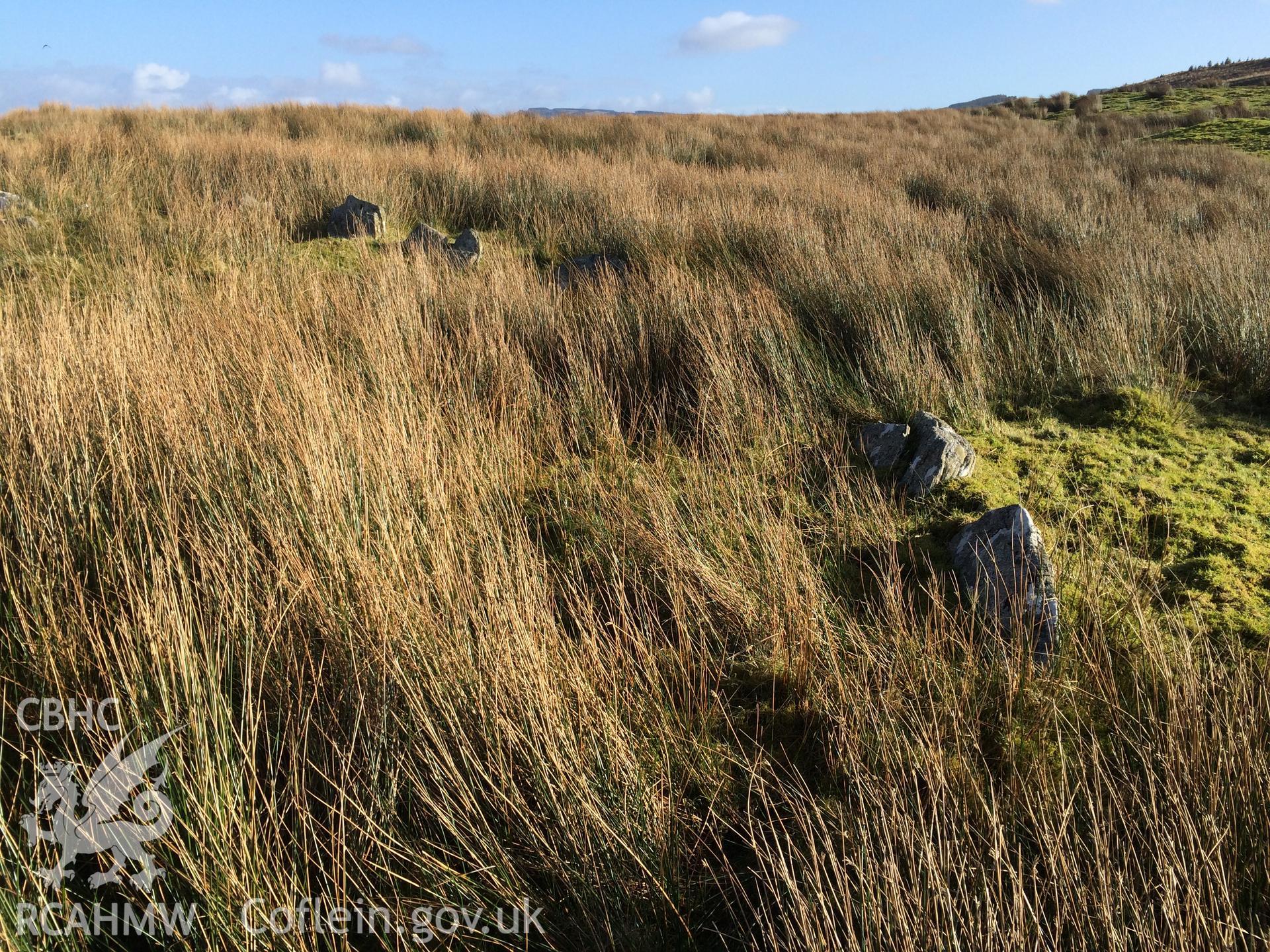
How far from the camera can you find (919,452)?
10.9ft

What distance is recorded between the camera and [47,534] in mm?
2322

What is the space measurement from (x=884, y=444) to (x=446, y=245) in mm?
4929

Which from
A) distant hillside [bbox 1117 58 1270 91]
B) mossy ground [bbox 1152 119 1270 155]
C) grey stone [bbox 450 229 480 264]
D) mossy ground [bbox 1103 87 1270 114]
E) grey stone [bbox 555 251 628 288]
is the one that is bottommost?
grey stone [bbox 555 251 628 288]

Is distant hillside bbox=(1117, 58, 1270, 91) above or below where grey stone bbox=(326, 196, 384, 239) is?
above

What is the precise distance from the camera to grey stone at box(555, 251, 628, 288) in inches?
233

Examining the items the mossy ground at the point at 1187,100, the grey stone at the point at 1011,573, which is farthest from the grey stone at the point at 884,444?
the mossy ground at the point at 1187,100

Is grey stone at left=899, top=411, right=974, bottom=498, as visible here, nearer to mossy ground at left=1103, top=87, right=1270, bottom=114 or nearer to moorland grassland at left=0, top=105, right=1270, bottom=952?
moorland grassland at left=0, top=105, right=1270, bottom=952

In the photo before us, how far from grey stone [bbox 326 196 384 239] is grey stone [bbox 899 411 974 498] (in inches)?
233

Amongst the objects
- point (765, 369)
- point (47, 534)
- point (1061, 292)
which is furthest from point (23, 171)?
point (1061, 292)

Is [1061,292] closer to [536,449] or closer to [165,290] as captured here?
[536,449]

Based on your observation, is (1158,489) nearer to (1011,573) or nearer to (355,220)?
(1011,573)

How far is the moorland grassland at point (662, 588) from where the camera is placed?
4.83ft

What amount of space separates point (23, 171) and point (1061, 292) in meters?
10.3

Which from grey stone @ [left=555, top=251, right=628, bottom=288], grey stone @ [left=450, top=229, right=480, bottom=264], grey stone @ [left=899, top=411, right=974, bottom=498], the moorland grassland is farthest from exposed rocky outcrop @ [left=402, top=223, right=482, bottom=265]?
grey stone @ [left=899, top=411, right=974, bottom=498]
